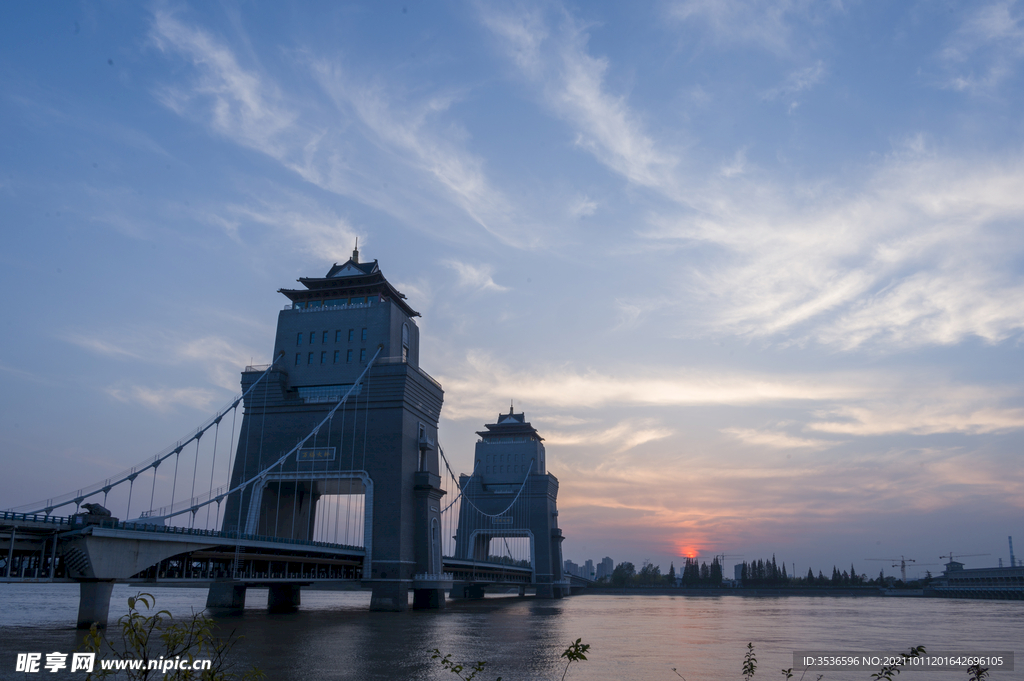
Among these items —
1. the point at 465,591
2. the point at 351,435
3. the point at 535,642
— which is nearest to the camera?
the point at 535,642

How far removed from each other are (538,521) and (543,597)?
15614mm

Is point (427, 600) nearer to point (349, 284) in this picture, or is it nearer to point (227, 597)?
point (227, 597)

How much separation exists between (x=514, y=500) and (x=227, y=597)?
81.0 metres

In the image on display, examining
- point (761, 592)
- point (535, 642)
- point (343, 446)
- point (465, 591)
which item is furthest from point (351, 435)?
point (761, 592)

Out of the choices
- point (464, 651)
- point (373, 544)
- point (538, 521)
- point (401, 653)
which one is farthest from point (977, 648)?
point (538, 521)

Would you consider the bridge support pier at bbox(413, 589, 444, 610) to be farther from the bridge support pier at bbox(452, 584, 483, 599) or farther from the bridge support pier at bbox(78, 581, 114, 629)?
the bridge support pier at bbox(452, 584, 483, 599)

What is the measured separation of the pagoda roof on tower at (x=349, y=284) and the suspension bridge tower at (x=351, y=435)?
124mm

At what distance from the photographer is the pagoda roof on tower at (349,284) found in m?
80.2

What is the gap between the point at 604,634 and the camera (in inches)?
2176

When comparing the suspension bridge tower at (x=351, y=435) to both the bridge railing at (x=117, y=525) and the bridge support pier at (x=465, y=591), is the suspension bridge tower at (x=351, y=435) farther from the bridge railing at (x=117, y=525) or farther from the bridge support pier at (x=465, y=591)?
the bridge support pier at (x=465, y=591)

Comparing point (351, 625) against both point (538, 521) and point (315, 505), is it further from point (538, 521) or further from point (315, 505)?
point (538, 521)

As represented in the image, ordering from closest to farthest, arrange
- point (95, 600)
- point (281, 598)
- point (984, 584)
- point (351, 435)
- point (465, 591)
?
1. point (95, 600)
2. point (281, 598)
3. point (351, 435)
4. point (465, 591)
5. point (984, 584)

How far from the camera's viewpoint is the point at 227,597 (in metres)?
64.8

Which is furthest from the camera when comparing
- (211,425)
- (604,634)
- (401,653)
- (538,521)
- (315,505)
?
(538,521)
